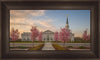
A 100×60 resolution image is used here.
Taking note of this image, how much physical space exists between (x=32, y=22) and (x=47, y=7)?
0.36 m

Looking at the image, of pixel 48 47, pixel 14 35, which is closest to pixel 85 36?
pixel 48 47

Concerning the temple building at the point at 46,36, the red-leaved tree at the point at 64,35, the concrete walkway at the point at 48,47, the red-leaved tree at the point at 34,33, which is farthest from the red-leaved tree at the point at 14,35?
the red-leaved tree at the point at 64,35

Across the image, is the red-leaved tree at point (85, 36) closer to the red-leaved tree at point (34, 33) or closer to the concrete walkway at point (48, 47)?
the concrete walkway at point (48, 47)

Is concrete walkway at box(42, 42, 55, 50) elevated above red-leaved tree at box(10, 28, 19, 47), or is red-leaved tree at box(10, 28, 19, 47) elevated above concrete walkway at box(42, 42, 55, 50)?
red-leaved tree at box(10, 28, 19, 47)

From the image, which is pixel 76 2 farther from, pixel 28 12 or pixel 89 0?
pixel 28 12

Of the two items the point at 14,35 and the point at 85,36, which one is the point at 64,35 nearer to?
the point at 85,36

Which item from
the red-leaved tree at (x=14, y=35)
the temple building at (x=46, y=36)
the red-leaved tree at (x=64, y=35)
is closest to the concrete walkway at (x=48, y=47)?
the temple building at (x=46, y=36)

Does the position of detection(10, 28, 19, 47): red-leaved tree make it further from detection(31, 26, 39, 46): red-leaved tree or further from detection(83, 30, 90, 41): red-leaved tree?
detection(83, 30, 90, 41): red-leaved tree

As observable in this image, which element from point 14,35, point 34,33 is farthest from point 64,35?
point 14,35

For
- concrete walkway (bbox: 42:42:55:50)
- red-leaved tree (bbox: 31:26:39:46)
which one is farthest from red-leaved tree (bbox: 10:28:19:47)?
concrete walkway (bbox: 42:42:55:50)

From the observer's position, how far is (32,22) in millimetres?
2045

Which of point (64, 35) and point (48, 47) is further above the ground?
point (64, 35)

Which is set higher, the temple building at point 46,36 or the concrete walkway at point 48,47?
the temple building at point 46,36

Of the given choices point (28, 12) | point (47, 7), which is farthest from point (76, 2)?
point (28, 12)
